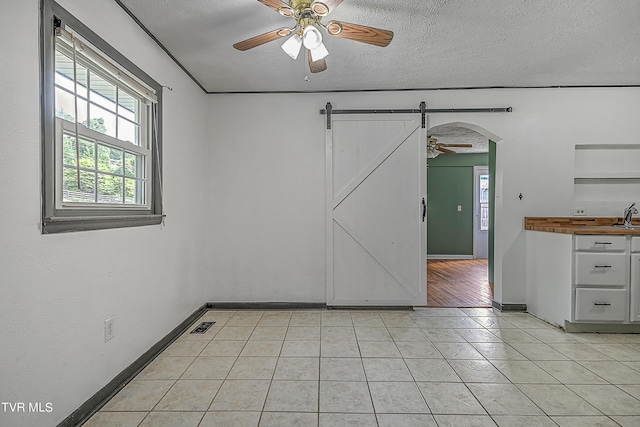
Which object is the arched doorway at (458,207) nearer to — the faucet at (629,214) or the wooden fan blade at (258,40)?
the faucet at (629,214)

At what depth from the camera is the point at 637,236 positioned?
2.72 meters

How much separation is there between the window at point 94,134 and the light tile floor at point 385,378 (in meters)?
1.08

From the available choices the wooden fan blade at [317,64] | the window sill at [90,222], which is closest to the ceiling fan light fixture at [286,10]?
the wooden fan blade at [317,64]

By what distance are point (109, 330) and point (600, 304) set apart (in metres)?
3.80

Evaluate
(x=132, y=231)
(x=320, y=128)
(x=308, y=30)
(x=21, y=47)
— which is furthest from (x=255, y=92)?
(x=21, y=47)

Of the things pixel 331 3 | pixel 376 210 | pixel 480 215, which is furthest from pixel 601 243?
pixel 480 215

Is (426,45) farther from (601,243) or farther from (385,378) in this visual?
(385,378)

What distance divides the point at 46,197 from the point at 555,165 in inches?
168

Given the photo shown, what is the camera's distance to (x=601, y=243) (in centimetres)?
275

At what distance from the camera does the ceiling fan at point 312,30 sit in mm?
1779

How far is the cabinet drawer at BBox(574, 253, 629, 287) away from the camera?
2.73 m

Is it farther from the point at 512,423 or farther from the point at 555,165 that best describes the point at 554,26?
the point at 512,423

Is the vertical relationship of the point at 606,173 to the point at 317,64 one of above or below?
below

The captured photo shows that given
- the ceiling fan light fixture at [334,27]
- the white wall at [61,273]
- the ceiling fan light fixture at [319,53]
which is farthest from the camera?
Result: the ceiling fan light fixture at [319,53]
